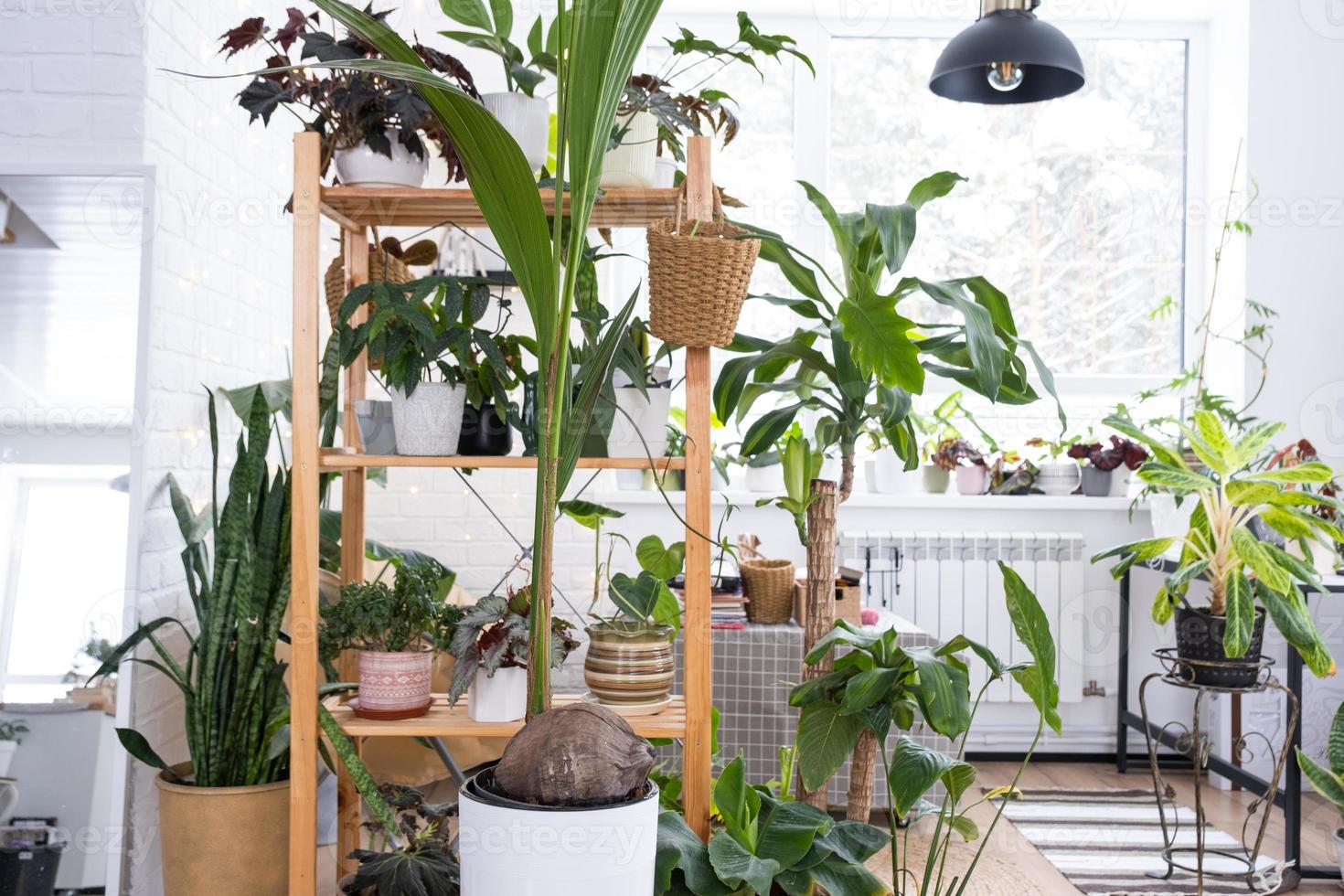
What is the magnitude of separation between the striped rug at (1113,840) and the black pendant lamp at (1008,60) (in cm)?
198

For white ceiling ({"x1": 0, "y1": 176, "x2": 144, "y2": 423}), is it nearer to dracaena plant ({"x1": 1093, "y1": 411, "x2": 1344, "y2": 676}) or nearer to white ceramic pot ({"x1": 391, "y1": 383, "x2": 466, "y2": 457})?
white ceramic pot ({"x1": 391, "y1": 383, "x2": 466, "y2": 457})

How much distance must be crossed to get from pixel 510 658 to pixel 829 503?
0.69 m

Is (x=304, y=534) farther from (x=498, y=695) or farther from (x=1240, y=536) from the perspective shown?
(x=1240, y=536)

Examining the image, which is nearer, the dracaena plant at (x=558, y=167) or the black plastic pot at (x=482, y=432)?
the dracaena plant at (x=558, y=167)

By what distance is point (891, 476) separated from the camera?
13.1ft

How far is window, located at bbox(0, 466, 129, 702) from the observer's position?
205 cm

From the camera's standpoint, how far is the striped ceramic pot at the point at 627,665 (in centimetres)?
198

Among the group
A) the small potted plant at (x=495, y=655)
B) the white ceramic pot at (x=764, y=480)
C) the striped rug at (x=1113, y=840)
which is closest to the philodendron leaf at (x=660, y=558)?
the small potted plant at (x=495, y=655)

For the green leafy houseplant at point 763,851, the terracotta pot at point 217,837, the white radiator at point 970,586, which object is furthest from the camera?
the white radiator at point 970,586

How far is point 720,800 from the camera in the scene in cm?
193

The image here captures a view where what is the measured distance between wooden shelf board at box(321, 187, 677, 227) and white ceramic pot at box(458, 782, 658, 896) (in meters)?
1.02

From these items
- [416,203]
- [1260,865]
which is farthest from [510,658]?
[1260,865]

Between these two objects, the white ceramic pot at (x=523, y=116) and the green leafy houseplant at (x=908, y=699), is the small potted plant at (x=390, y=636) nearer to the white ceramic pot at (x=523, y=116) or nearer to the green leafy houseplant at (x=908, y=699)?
the green leafy houseplant at (x=908, y=699)

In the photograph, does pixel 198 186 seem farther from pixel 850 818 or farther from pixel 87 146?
pixel 850 818
